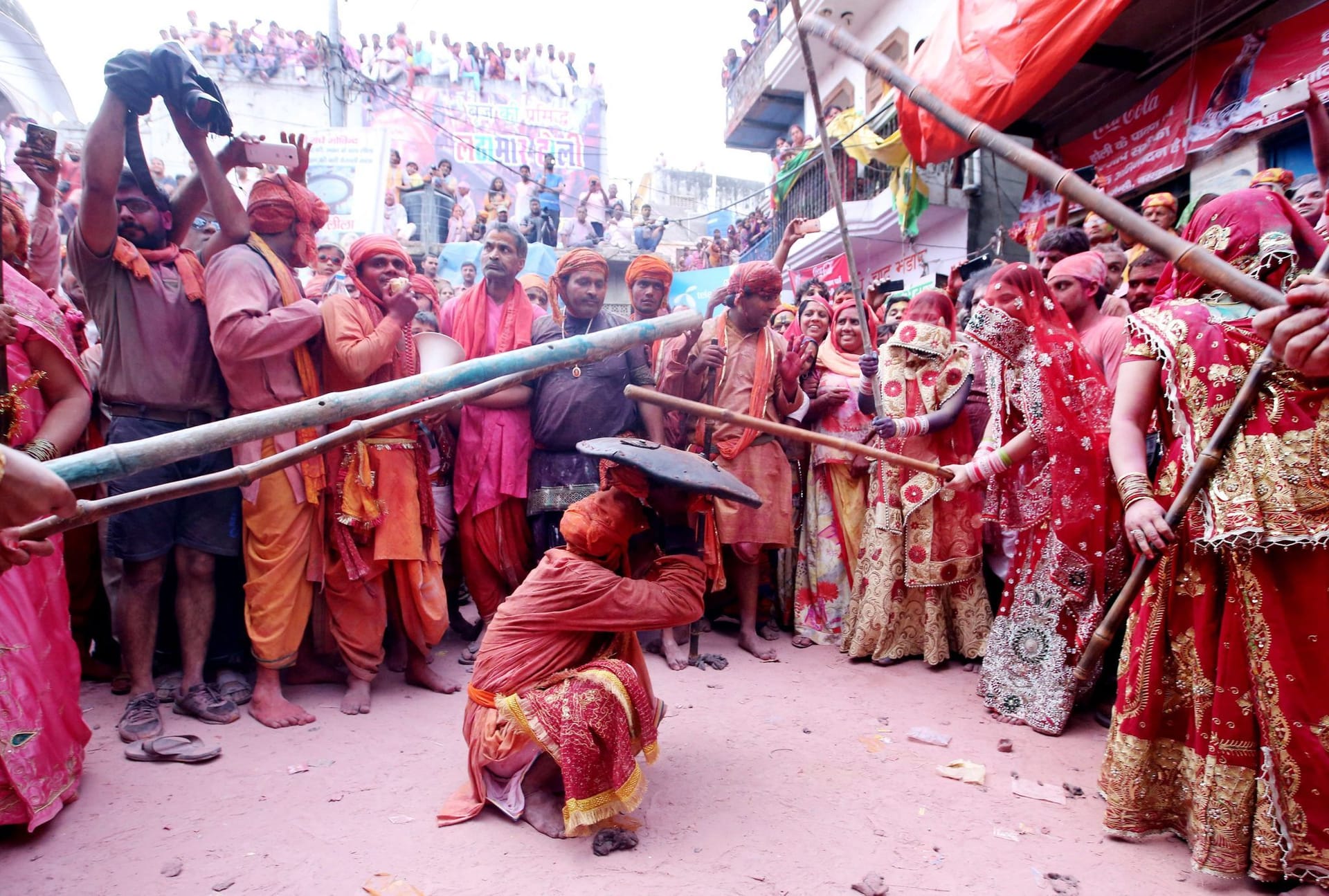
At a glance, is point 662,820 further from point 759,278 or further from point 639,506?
point 759,278

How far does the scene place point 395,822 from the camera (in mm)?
2848

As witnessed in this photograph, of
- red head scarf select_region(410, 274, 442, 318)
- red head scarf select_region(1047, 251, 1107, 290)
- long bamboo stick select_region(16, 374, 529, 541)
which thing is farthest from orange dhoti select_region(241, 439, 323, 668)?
red head scarf select_region(1047, 251, 1107, 290)

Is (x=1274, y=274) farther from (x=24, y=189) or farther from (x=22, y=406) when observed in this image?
(x=24, y=189)

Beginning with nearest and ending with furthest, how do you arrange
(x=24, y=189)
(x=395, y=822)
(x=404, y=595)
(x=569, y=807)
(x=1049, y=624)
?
(x=569, y=807) → (x=395, y=822) → (x=1049, y=624) → (x=404, y=595) → (x=24, y=189)

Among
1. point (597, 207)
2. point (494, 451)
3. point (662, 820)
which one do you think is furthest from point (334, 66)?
point (662, 820)

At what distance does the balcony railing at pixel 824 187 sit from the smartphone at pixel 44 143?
1031 cm

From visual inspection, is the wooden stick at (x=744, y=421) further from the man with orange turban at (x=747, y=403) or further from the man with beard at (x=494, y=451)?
the man with beard at (x=494, y=451)

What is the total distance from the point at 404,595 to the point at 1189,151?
8576 mm

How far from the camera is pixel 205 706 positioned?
368 centimetres

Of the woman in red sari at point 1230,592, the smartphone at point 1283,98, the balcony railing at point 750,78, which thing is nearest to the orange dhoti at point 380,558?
the woman in red sari at point 1230,592

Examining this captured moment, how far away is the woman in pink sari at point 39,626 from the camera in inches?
106

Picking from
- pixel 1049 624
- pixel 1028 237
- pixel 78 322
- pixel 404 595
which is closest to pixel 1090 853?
pixel 1049 624

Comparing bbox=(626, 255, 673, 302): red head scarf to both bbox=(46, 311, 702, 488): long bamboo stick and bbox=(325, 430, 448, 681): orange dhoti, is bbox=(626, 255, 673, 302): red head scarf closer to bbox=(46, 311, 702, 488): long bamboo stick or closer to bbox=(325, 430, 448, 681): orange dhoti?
bbox=(325, 430, 448, 681): orange dhoti

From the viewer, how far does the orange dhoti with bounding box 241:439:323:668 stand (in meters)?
3.82
